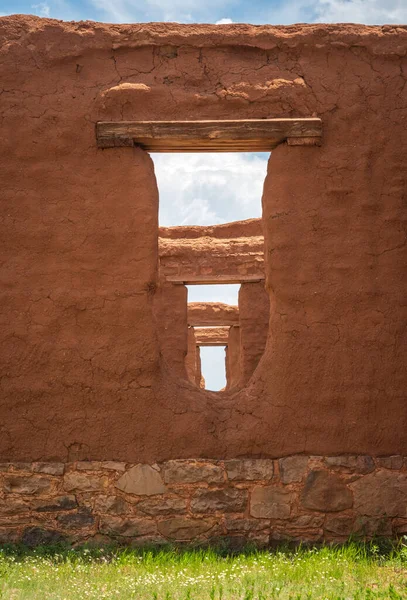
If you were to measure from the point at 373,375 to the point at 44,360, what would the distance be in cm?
242

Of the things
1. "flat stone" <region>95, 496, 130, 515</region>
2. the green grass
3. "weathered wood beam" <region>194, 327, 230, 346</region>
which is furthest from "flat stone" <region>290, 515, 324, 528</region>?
"weathered wood beam" <region>194, 327, 230, 346</region>

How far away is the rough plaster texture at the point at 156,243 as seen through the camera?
5.23m

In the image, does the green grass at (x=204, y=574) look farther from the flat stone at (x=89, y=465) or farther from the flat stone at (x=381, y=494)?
the flat stone at (x=89, y=465)

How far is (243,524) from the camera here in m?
5.10

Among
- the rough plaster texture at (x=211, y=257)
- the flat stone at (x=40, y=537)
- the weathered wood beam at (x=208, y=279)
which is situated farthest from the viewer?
the rough plaster texture at (x=211, y=257)

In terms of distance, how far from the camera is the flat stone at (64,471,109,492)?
5129mm

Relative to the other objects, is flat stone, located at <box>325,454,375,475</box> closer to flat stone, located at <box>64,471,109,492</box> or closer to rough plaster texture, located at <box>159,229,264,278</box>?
flat stone, located at <box>64,471,109,492</box>

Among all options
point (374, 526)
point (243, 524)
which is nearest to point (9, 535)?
point (243, 524)

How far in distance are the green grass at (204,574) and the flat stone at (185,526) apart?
5.6 inches

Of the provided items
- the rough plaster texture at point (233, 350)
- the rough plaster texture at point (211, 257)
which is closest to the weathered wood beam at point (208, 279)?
the rough plaster texture at point (211, 257)

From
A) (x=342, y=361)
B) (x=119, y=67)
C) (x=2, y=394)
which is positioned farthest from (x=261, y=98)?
(x=2, y=394)

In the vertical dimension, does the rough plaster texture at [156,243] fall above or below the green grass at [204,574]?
above

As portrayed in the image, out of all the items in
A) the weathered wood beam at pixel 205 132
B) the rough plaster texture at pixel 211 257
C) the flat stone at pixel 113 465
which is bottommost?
the flat stone at pixel 113 465

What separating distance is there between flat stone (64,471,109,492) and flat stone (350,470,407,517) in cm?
179
